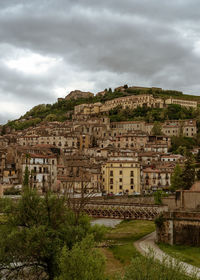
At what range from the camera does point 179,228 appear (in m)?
35.5

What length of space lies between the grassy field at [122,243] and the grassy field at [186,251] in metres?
2.89

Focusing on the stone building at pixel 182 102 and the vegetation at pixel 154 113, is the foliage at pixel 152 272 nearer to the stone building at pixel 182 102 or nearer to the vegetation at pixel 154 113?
the vegetation at pixel 154 113

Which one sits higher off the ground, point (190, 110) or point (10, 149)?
point (190, 110)

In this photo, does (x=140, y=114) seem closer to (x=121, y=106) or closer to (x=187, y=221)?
(x=121, y=106)

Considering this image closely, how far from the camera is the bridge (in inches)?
1695

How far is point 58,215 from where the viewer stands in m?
29.9

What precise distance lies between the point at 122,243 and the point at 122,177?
38714mm

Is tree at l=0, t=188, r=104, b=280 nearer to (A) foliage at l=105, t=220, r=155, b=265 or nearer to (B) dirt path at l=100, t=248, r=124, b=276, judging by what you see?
(B) dirt path at l=100, t=248, r=124, b=276

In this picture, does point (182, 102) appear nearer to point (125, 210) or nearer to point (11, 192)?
point (11, 192)

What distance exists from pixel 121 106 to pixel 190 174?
111298mm

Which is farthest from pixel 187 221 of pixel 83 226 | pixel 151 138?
pixel 151 138

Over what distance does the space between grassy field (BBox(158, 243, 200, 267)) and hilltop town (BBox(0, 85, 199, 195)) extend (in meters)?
10.6

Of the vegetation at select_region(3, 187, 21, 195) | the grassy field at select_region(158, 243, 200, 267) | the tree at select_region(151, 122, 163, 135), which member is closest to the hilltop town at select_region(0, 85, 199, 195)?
the tree at select_region(151, 122, 163, 135)

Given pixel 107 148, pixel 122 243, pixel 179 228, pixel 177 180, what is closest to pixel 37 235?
pixel 179 228
